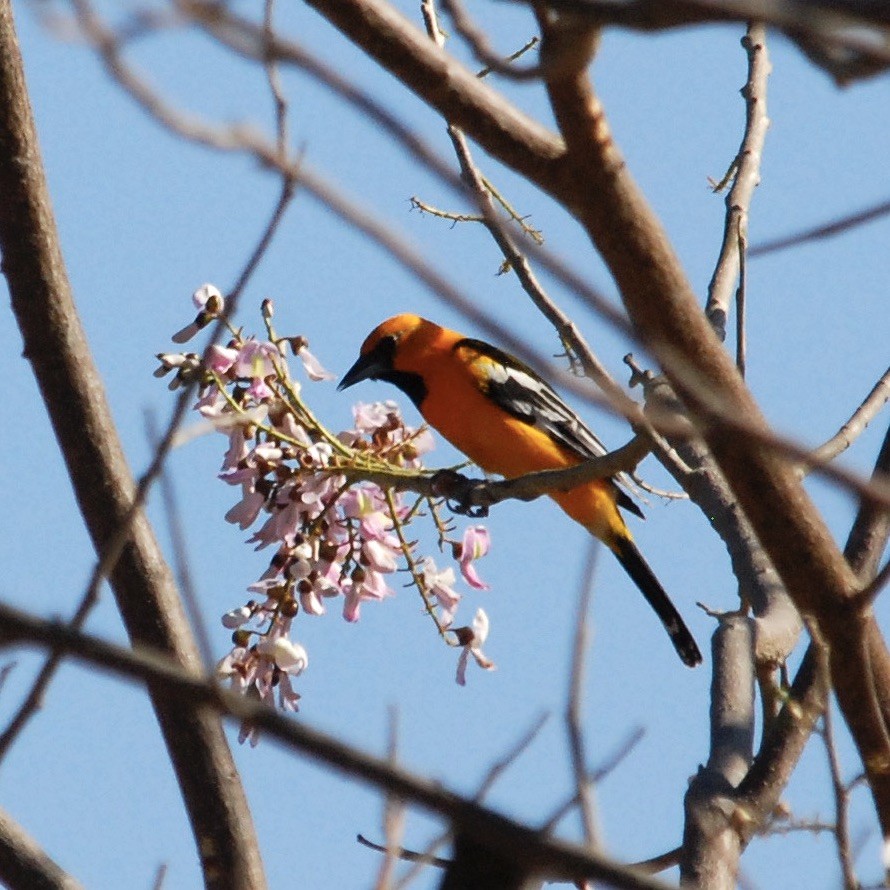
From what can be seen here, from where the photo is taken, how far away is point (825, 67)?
1.05 meters

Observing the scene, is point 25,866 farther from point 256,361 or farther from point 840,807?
point 840,807

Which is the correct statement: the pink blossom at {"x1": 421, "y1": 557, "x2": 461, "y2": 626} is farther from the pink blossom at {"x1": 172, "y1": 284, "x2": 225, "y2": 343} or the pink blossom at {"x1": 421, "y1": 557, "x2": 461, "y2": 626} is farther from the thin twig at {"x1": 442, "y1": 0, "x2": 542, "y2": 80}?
the thin twig at {"x1": 442, "y1": 0, "x2": 542, "y2": 80}

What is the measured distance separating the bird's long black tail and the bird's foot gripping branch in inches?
95.9

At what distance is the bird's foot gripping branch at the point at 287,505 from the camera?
11.3 ft

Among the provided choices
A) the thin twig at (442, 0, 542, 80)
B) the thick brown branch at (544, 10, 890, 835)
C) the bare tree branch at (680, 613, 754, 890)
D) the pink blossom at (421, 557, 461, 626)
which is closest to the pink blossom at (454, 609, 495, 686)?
the pink blossom at (421, 557, 461, 626)

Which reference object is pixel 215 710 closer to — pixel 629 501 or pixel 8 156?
pixel 8 156


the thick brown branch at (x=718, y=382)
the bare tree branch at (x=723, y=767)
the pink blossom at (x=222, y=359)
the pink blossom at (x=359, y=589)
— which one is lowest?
the thick brown branch at (x=718, y=382)

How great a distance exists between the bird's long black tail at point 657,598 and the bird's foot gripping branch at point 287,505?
244 centimetres

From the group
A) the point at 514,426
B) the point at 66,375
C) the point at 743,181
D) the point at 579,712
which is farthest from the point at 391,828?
the point at 514,426

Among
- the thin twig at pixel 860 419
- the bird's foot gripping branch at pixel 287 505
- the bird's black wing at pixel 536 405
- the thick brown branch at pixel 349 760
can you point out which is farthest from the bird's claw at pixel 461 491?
the thick brown branch at pixel 349 760

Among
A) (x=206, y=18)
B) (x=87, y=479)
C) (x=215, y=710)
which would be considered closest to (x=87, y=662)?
(x=215, y=710)

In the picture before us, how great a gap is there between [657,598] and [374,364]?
155cm

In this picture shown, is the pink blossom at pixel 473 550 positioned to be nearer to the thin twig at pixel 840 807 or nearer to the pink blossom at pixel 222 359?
the pink blossom at pixel 222 359

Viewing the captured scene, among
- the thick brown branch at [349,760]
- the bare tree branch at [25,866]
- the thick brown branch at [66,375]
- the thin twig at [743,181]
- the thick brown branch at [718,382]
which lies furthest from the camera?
the thin twig at [743,181]
